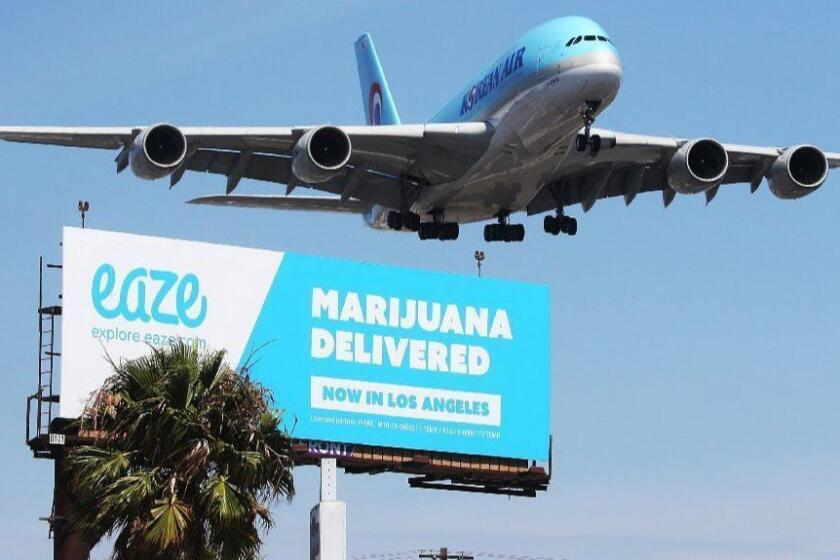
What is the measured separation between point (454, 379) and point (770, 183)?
444 inches

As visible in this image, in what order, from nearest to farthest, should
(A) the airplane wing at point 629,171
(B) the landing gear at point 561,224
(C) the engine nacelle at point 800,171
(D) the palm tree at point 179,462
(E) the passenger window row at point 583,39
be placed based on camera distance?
(D) the palm tree at point 179,462, (E) the passenger window row at point 583,39, (A) the airplane wing at point 629,171, (C) the engine nacelle at point 800,171, (B) the landing gear at point 561,224

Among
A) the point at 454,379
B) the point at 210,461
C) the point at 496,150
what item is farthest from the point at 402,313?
the point at 210,461

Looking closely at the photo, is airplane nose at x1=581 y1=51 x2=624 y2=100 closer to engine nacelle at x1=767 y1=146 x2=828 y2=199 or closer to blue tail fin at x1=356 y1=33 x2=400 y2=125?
engine nacelle at x1=767 y1=146 x2=828 y2=199

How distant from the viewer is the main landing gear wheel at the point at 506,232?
5816 centimetres

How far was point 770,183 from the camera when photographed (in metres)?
54.2

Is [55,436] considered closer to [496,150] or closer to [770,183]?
[496,150]

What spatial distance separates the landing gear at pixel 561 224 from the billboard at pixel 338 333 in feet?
12.0

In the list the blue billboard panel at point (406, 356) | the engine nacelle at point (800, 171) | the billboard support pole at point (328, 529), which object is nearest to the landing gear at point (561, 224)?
the blue billboard panel at point (406, 356)

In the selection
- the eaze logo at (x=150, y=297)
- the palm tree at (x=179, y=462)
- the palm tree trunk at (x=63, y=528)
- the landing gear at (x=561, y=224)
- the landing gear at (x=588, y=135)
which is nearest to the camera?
the palm tree at (x=179, y=462)

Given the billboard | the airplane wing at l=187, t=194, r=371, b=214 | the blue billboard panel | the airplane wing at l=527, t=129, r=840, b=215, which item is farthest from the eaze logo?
the airplane wing at l=527, t=129, r=840, b=215

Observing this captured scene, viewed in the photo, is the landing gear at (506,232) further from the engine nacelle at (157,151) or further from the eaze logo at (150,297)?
the engine nacelle at (157,151)

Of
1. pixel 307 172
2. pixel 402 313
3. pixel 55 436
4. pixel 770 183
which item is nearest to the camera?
pixel 55 436

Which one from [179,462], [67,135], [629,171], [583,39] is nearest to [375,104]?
[629,171]

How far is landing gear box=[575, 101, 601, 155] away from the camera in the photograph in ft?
155
